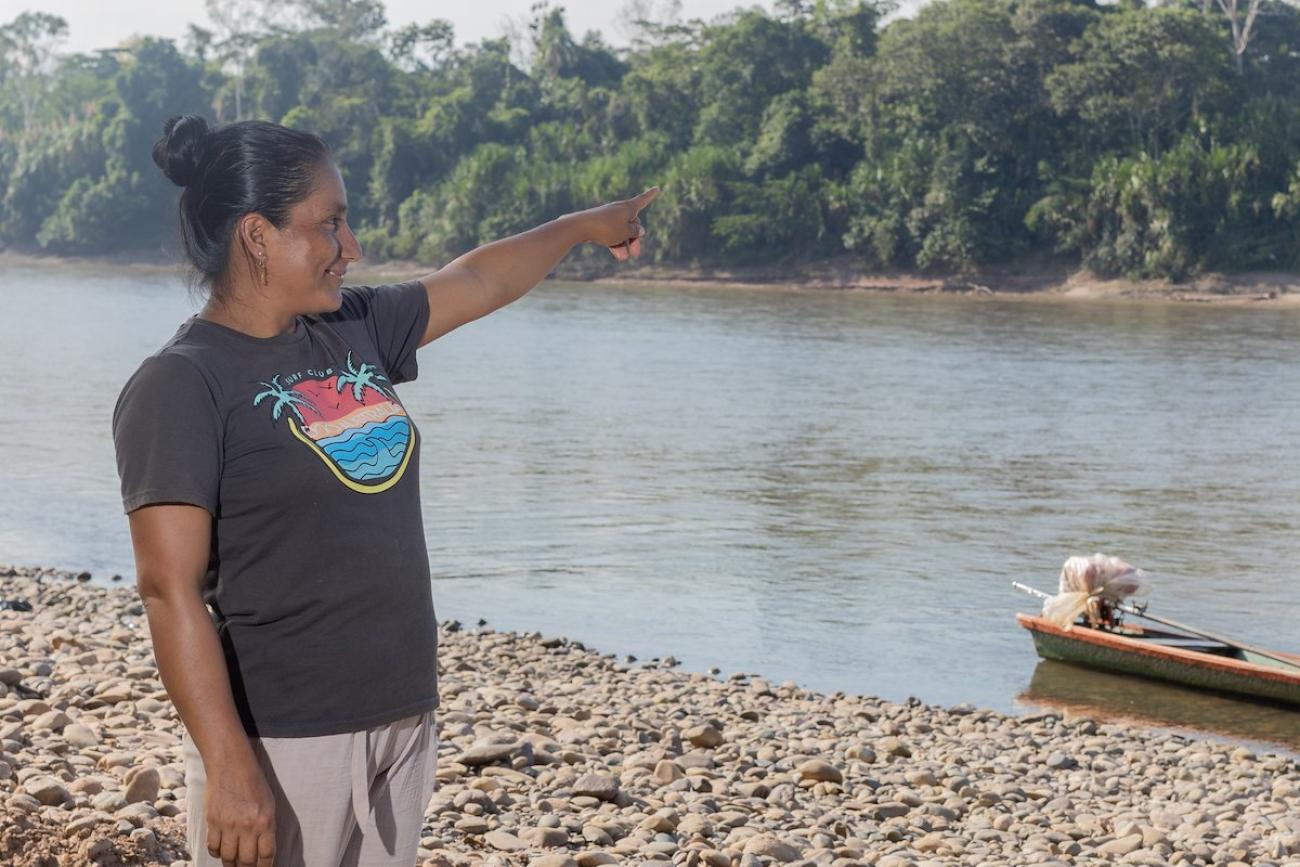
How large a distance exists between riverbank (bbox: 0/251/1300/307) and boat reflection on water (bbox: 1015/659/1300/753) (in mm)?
40229

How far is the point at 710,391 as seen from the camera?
27062 millimetres

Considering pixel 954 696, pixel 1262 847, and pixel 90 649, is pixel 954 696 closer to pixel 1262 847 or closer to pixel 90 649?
pixel 1262 847

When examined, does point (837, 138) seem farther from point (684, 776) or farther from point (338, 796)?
point (338, 796)

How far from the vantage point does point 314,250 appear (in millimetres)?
2414

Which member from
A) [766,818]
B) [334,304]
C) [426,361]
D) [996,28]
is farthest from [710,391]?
[996,28]

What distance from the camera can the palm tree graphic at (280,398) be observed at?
89.0 inches

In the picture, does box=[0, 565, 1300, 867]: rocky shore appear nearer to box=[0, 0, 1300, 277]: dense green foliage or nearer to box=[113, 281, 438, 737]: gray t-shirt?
box=[113, 281, 438, 737]: gray t-shirt

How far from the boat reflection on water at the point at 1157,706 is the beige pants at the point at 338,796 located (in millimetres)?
7706

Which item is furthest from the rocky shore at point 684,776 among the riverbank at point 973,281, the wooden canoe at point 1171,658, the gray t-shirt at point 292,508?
the riverbank at point 973,281

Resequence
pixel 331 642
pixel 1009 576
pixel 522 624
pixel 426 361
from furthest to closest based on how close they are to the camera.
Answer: pixel 426 361, pixel 1009 576, pixel 522 624, pixel 331 642

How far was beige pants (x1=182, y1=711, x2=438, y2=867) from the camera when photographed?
7.56ft

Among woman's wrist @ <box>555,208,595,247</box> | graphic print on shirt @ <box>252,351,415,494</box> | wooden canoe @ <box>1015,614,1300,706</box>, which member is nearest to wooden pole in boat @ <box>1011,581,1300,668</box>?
wooden canoe @ <box>1015,614,1300,706</box>

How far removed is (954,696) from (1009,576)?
369 cm

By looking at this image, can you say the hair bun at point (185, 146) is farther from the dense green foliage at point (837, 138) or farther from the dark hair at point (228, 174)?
the dense green foliage at point (837, 138)
